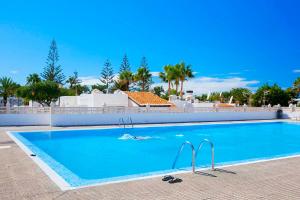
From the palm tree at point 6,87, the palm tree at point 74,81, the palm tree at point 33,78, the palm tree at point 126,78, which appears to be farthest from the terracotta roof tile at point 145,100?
the palm tree at point 74,81

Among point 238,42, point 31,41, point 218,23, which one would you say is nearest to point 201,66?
point 238,42

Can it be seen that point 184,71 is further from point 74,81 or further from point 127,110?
point 74,81

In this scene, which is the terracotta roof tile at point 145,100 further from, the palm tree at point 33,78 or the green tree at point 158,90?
the green tree at point 158,90

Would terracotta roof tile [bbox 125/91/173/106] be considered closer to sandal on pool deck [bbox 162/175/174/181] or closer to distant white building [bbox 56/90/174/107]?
distant white building [bbox 56/90/174/107]

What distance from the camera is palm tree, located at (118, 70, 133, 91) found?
152 ft

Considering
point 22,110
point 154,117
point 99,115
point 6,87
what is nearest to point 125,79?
point 6,87

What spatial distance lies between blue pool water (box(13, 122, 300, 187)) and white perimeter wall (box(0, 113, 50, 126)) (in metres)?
3.83

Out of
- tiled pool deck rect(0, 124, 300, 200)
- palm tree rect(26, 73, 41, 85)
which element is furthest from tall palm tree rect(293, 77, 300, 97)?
tiled pool deck rect(0, 124, 300, 200)

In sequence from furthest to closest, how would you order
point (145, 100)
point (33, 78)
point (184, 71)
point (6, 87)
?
point (6, 87) → point (33, 78) → point (184, 71) → point (145, 100)

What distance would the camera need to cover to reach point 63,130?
1642cm

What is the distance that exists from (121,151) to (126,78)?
35.0 metres

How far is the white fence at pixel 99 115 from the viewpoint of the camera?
61.8ft

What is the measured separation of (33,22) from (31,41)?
129 inches

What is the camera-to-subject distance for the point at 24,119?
746 inches
